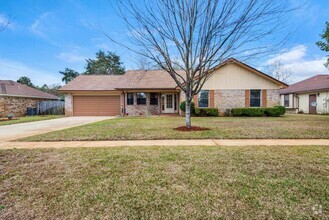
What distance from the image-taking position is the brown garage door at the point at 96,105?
2080 centimetres

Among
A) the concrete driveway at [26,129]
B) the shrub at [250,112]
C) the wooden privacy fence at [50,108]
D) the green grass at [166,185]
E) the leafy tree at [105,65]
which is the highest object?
the leafy tree at [105,65]

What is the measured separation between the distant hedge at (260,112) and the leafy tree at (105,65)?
29.7 metres

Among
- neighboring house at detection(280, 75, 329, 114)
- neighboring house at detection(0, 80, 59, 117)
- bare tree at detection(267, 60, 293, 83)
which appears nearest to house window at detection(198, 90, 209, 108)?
neighboring house at detection(280, 75, 329, 114)

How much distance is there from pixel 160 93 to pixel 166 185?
16667mm

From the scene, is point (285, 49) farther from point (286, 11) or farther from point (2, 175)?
point (2, 175)

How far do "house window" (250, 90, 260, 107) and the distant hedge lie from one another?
0.98 meters

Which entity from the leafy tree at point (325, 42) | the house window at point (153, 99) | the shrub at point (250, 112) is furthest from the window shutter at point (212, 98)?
the leafy tree at point (325, 42)

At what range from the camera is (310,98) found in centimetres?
2141

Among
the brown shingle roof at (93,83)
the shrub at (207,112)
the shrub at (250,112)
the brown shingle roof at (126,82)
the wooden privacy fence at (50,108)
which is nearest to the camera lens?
the shrub at (250,112)

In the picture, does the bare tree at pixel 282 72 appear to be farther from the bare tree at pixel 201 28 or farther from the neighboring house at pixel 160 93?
the bare tree at pixel 201 28

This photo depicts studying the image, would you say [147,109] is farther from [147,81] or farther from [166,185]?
[166,185]

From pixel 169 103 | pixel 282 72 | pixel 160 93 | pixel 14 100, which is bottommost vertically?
pixel 169 103

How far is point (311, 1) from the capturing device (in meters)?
7.53

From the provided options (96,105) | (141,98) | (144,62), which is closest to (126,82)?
(141,98)
